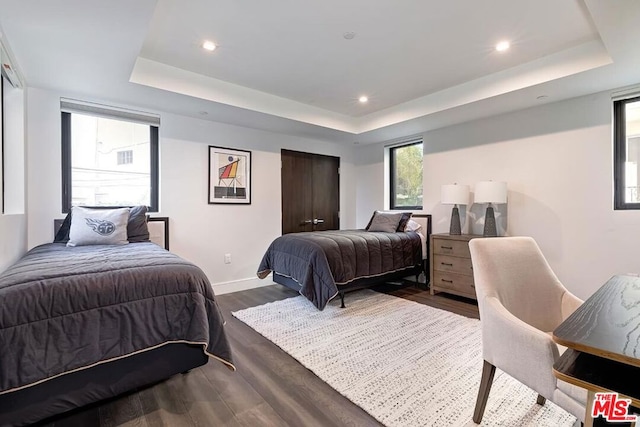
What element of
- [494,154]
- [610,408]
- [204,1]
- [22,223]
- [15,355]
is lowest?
[15,355]

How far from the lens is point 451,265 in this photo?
3.67m

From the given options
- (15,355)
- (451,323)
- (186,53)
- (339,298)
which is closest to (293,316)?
(339,298)

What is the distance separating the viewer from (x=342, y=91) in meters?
3.60

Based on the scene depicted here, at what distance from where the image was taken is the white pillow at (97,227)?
2736 millimetres

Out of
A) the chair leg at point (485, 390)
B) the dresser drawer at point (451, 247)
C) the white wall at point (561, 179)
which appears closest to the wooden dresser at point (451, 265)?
the dresser drawer at point (451, 247)

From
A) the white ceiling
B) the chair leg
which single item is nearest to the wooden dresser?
the white ceiling

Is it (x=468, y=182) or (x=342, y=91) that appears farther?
(x=468, y=182)

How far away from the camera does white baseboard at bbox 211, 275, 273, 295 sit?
13.1 ft

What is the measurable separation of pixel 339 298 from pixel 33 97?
3.75 metres

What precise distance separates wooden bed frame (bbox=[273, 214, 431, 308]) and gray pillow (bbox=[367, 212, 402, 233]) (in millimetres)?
359

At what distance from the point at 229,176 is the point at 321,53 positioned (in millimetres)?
2107

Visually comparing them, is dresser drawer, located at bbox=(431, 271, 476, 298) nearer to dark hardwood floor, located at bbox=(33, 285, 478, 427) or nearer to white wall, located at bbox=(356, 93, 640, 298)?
white wall, located at bbox=(356, 93, 640, 298)

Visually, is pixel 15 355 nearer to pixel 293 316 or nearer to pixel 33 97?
pixel 293 316

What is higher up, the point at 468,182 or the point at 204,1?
the point at 204,1
